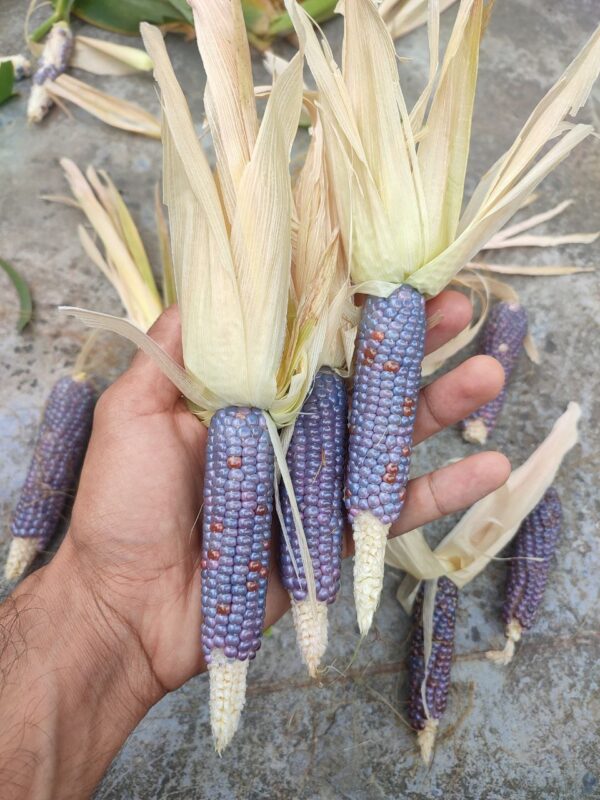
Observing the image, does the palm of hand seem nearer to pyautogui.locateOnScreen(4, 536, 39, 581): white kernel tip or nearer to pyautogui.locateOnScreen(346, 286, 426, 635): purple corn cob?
pyautogui.locateOnScreen(346, 286, 426, 635): purple corn cob

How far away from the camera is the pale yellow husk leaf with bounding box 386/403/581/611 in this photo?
7.88ft

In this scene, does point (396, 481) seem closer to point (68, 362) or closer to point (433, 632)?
point (433, 632)

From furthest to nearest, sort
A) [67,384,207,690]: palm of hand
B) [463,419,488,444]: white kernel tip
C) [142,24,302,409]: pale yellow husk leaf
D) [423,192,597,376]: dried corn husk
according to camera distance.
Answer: [423,192,597,376]: dried corn husk < [463,419,488,444]: white kernel tip < [67,384,207,690]: palm of hand < [142,24,302,409]: pale yellow husk leaf

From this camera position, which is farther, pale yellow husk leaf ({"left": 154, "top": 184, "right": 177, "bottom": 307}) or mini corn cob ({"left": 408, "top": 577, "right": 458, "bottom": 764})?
pale yellow husk leaf ({"left": 154, "top": 184, "right": 177, "bottom": 307})

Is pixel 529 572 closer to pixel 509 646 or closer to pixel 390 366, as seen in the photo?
pixel 509 646

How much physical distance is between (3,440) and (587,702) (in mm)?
2632

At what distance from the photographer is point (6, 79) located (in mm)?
3043

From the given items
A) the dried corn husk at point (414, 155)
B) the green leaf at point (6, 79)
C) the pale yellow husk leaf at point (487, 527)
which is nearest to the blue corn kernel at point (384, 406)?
the dried corn husk at point (414, 155)

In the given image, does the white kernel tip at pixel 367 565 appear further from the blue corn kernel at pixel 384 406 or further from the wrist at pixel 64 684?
the wrist at pixel 64 684

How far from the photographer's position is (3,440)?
8.87 ft

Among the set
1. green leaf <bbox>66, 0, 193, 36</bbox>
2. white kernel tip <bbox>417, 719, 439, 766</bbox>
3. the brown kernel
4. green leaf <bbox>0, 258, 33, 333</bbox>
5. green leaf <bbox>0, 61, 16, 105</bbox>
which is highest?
Result: green leaf <bbox>66, 0, 193, 36</bbox>

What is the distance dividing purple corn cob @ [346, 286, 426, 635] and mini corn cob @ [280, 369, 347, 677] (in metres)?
0.06

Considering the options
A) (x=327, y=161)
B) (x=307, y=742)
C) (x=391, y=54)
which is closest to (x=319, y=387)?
(x=327, y=161)

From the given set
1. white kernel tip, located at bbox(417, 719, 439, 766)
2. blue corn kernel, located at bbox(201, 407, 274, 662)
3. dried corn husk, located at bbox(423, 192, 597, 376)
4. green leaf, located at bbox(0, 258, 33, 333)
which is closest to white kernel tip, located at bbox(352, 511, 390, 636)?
blue corn kernel, located at bbox(201, 407, 274, 662)
